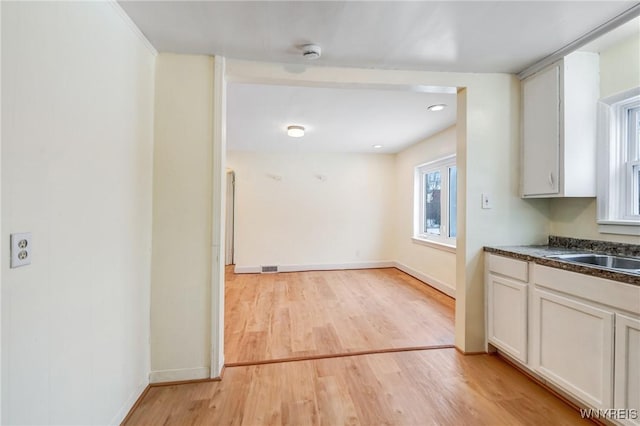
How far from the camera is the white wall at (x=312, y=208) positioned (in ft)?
16.9

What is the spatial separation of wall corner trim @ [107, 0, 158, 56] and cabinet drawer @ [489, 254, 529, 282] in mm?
2874

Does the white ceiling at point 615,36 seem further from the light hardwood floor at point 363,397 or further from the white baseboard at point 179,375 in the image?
the white baseboard at point 179,375

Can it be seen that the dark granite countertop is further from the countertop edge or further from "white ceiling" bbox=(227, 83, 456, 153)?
"white ceiling" bbox=(227, 83, 456, 153)

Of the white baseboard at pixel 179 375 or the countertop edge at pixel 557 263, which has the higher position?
the countertop edge at pixel 557 263

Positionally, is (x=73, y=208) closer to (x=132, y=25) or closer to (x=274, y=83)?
(x=132, y=25)

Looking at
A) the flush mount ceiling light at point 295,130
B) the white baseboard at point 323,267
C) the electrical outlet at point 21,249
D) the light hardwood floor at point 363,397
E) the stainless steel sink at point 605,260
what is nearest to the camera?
the electrical outlet at point 21,249

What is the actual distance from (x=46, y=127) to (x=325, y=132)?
10.5 ft

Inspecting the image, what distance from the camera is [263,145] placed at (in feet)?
15.3

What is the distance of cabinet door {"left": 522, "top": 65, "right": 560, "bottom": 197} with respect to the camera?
1.98 meters

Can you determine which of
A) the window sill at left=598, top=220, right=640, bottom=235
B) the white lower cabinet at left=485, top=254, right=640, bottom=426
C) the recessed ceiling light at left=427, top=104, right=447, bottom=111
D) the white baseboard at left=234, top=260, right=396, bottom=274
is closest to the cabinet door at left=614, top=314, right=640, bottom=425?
the white lower cabinet at left=485, top=254, right=640, bottom=426

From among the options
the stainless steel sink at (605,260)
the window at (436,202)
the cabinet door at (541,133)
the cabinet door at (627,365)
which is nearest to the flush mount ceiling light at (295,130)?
the window at (436,202)

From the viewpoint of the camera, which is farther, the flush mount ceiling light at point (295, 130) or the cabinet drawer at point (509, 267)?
the flush mount ceiling light at point (295, 130)

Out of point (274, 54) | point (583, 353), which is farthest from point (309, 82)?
point (583, 353)

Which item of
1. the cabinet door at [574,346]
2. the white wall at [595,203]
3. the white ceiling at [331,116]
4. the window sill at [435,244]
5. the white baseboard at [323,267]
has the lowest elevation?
the white baseboard at [323,267]
